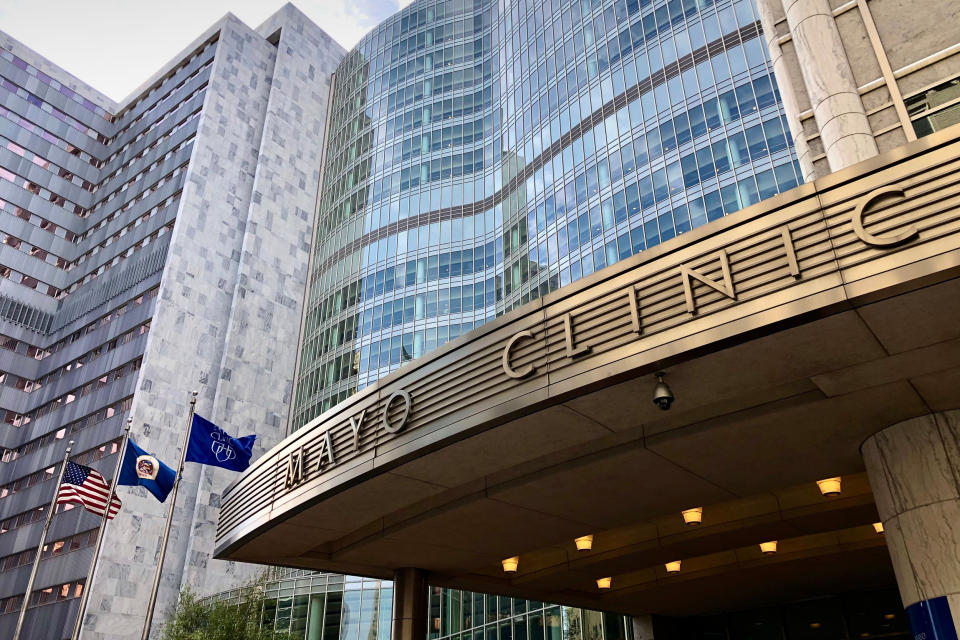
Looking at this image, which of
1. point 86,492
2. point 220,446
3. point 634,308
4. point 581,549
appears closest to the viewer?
A: point 634,308

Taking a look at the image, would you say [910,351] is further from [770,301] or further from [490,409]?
[490,409]

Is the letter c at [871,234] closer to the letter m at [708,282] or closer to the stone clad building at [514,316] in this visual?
the stone clad building at [514,316]

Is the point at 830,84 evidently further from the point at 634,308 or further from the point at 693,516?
the point at 693,516

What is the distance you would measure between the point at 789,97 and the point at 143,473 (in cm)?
2104

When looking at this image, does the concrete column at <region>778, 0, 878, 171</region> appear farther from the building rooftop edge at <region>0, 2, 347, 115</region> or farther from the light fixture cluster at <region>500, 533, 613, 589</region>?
the building rooftop edge at <region>0, 2, 347, 115</region>

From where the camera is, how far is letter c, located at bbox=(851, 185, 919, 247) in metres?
8.16

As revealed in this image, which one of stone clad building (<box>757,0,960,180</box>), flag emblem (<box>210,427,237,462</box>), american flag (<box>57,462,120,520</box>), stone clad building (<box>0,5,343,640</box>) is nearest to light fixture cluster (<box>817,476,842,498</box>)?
stone clad building (<box>757,0,960,180</box>)

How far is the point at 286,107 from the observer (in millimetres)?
82500

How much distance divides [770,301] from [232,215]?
71209mm

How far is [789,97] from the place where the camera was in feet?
50.4

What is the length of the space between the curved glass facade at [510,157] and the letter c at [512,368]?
33426 mm

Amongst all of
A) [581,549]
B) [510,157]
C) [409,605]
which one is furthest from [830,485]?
[510,157]

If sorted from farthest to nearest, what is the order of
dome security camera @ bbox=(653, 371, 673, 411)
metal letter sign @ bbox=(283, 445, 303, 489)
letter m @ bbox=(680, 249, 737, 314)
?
metal letter sign @ bbox=(283, 445, 303, 489)
dome security camera @ bbox=(653, 371, 673, 411)
letter m @ bbox=(680, 249, 737, 314)

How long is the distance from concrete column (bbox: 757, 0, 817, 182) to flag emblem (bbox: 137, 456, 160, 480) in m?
20.4
